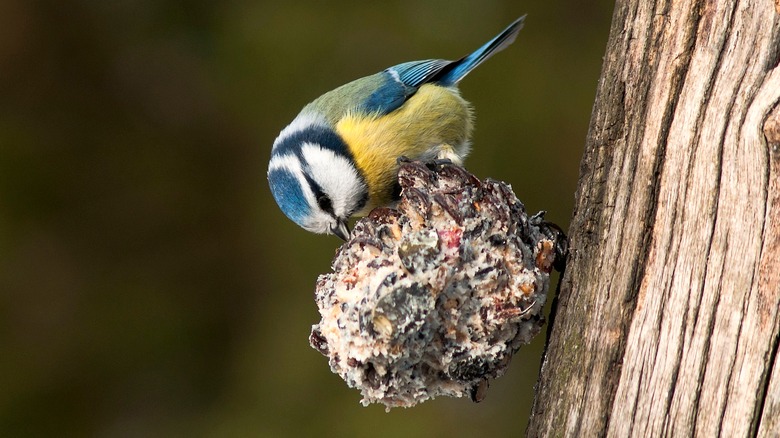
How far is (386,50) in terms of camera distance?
3.41m

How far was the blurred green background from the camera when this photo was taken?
3.13m

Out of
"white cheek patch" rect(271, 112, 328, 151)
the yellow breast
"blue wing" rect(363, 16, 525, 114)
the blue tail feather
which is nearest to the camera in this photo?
the yellow breast

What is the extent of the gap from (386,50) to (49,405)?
6.38 feet

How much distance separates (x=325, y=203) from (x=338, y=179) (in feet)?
0.30

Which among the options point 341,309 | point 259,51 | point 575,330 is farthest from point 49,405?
point 575,330

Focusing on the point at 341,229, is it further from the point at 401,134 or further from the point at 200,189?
the point at 200,189

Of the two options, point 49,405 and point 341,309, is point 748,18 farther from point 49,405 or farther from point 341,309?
point 49,405

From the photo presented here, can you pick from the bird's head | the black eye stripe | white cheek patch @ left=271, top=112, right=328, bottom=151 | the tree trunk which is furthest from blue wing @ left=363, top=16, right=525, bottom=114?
the tree trunk

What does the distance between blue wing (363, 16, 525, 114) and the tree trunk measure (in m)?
1.32

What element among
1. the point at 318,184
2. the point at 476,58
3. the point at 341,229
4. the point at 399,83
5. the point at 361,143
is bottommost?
the point at 341,229

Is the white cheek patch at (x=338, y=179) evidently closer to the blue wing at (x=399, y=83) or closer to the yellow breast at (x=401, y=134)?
the yellow breast at (x=401, y=134)

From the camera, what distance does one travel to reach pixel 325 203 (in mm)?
2453

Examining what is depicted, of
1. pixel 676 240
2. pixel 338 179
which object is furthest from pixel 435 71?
pixel 676 240

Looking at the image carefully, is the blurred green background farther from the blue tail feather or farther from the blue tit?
the blue tit
